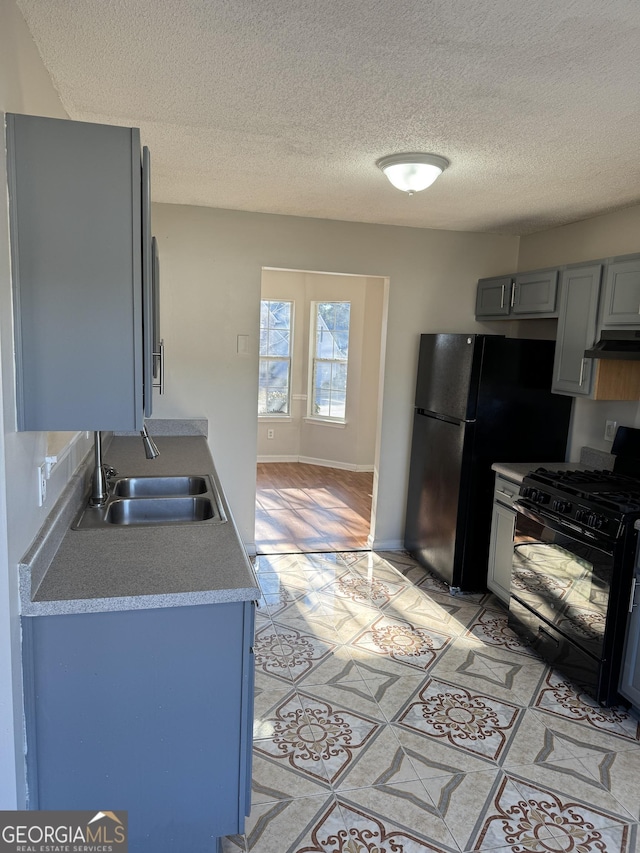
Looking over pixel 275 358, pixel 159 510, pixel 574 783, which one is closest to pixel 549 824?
pixel 574 783

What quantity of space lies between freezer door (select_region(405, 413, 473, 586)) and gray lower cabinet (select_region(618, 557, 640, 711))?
48.8 inches

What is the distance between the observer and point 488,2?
141cm

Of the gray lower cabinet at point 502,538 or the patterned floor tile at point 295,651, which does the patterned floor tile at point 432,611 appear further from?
the patterned floor tile at point 295,651

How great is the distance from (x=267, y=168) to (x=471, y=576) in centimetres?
267

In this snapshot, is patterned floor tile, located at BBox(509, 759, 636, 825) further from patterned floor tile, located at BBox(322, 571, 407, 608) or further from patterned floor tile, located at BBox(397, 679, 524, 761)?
patterned floor tile, located at BBox(322, 571, 407, 608)

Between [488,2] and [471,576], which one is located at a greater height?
[488,2]

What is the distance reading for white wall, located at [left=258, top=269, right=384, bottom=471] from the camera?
6910 millimetres

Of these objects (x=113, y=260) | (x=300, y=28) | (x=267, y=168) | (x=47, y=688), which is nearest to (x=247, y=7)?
(x=300, y=28)

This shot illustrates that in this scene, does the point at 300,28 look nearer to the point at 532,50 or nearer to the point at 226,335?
the point at 532,50

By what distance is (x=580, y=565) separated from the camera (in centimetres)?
267

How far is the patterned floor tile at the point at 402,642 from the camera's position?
9.61 feet

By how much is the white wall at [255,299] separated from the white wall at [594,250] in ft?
1.49

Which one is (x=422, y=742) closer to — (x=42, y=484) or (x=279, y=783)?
(x=279, y=783)

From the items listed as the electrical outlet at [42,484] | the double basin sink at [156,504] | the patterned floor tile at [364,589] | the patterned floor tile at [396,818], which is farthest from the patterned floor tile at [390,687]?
the electrical outlet at [42,484]
